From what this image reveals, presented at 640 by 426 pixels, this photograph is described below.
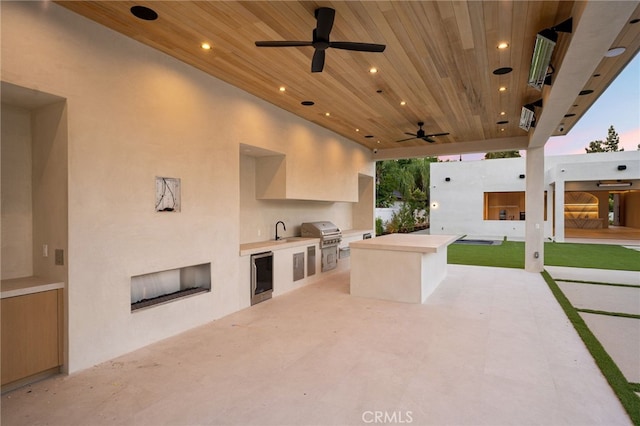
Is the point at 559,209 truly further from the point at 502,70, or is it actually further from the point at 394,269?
the point at 502,70

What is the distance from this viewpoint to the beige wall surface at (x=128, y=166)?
9.39 feet

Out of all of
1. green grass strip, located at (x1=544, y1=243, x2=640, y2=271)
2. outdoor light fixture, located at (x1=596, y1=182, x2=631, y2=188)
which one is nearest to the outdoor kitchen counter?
green grass strip, located at (x1=544, y1=243, x2=640, y2=271)

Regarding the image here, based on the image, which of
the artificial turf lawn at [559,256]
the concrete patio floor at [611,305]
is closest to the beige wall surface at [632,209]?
the artificial turf lawn at [559,256]

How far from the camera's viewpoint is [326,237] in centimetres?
690

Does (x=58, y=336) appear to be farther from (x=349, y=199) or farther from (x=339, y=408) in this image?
(x=349, y=199)

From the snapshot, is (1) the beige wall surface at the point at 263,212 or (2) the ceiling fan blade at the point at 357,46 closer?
(2) the ceiling fan blade at the point at 357,46

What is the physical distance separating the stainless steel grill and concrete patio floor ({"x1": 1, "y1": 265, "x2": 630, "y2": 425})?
2.43 metres

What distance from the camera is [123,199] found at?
329 centimetres

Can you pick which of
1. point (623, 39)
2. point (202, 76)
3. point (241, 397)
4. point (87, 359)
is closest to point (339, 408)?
point (241, 397)

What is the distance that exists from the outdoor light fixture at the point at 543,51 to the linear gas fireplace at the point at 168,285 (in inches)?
170

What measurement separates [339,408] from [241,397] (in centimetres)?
75

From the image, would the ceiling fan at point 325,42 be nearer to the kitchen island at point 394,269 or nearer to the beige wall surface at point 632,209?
the kitchen island at point 394,269

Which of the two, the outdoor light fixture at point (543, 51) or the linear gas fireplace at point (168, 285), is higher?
the outdoor light fixture at point (543, 51)

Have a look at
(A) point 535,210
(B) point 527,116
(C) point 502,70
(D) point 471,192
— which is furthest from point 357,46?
(D) point 471,192
